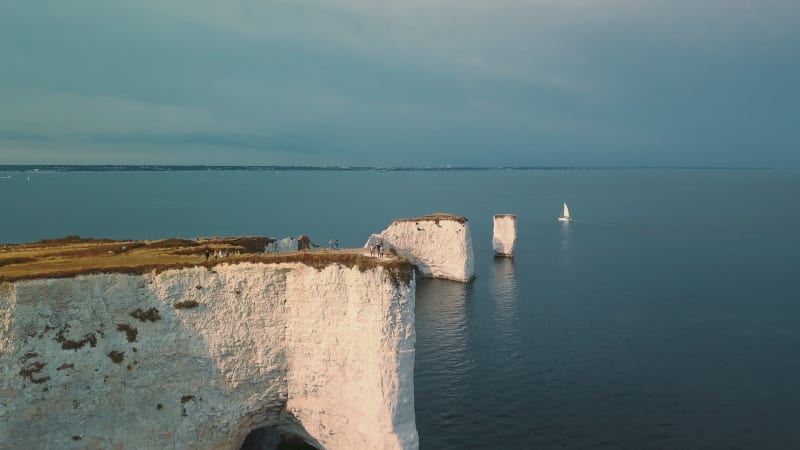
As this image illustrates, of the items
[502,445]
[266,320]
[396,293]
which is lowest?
[502,445]

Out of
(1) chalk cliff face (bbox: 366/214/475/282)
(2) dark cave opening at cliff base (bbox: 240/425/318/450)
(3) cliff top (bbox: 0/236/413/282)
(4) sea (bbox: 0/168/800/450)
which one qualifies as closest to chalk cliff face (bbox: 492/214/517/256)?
(4) sea (bbox: 0/168/800/450)

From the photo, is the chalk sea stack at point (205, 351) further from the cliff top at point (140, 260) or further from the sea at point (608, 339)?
the sea at point (608, 339)

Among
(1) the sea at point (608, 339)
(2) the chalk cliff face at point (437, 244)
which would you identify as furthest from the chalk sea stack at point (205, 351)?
(2) the chalk cliff face at point (437, 244)

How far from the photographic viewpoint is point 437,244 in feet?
249

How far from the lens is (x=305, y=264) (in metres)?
25.4

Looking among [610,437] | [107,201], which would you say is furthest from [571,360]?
[107,201]

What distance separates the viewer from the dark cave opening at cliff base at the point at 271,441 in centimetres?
3020

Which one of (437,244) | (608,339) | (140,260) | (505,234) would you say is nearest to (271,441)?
(140,260)

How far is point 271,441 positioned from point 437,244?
157 ft

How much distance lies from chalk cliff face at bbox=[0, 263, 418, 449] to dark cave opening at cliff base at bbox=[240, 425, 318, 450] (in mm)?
3730

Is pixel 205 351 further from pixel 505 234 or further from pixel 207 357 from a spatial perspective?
pixel 505 234

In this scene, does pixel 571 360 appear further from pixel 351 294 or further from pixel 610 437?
pixel 351 294

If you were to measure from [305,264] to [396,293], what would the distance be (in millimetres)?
4914

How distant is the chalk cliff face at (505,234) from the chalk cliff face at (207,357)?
2641 inches
